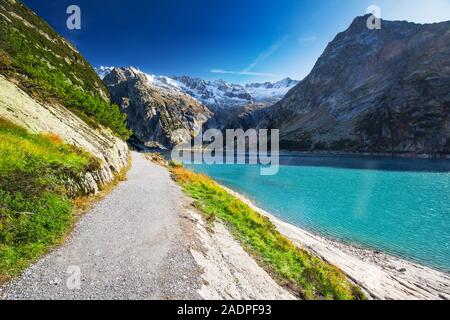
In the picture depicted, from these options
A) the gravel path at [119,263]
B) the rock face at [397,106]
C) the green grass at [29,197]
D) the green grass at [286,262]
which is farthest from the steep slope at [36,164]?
the rock face at [397,106]

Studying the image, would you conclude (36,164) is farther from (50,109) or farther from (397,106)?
(397,106)

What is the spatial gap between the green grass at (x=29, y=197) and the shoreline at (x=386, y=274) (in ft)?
50.0

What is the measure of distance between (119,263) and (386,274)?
53.3 feet

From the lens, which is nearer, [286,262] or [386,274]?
[286,262]

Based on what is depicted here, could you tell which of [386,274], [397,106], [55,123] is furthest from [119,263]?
[397,106]

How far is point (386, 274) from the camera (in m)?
16.6

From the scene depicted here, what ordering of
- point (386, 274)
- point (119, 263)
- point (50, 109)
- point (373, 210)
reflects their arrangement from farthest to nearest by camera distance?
point (373, 210) → point (50, 109) → point (386, 274) → point (119, 263)

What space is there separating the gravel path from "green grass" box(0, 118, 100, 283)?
638 millimetres

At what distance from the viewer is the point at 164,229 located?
1353 cm

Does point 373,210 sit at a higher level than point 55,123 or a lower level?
lower

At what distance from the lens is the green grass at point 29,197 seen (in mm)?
9281

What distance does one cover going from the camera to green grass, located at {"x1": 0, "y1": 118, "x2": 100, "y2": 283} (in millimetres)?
9281
